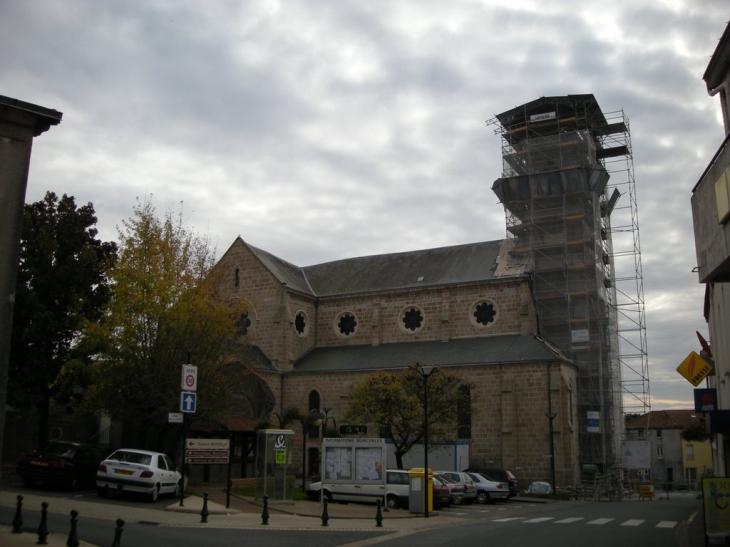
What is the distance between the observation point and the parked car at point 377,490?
78.4 feet

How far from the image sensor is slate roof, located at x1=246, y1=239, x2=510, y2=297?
142 ft

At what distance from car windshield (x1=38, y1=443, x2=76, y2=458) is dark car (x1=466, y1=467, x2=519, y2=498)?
17095mm

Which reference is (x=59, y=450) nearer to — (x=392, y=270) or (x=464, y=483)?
(x=464, y=483)

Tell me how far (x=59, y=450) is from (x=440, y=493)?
13.0 m

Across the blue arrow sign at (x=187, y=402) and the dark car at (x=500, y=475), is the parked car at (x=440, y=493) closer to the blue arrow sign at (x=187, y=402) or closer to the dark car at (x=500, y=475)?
the dark car at (x=500, y=475)

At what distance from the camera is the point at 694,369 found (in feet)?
66.2

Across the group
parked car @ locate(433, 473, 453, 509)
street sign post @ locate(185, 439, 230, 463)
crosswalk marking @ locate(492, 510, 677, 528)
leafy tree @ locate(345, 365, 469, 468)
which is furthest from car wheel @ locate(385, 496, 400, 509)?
leafy tree @ locate(345, 365, 469, 468)

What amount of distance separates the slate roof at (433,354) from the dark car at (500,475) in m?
5.79

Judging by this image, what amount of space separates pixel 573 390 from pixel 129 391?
2337 cm

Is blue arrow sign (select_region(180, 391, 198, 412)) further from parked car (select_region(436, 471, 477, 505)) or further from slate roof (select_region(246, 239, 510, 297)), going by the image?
slate roof (select_region(246, 239, 510, 297))

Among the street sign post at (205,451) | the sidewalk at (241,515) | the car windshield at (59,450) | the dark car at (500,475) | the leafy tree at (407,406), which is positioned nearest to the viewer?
the sidewalk at (241,515)

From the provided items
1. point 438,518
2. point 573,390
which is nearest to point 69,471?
point 438,518

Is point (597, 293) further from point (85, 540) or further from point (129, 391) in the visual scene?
point (85, 540)

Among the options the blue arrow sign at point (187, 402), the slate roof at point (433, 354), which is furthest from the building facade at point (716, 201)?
the slate roof at point (433, 354)
